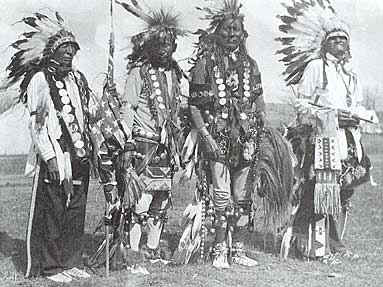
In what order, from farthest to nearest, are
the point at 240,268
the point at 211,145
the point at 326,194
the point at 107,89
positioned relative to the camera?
the point at 326,194
the point at 240,268
the point at 211,145
the point at 107,89

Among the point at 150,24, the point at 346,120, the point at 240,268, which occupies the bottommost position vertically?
the point at 240,268

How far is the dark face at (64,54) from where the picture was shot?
4.96 meters

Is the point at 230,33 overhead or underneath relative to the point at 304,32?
underneath

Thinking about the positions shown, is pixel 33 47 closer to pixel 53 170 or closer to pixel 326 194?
pixel 53 170

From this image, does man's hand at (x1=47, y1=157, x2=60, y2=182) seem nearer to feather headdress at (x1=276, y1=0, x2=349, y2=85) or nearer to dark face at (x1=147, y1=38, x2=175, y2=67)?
dark face at (x1=147, y1=38, x2=175, y2=67)

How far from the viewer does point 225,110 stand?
5.36 metres

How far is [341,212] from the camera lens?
19.2 feet

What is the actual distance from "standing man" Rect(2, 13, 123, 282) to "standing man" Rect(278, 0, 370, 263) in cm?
160

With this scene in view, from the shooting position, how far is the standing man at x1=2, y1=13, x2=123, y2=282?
16.1 ft

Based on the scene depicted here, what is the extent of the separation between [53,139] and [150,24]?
100 cm

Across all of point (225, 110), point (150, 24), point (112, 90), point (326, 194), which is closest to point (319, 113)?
point (326, 194)

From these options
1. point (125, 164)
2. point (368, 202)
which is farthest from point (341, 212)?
point (125, 164)

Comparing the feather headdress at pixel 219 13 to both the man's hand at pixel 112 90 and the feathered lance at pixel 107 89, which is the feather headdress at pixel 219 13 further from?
the man's hand at pixel 112 90

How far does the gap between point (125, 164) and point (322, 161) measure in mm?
1481
